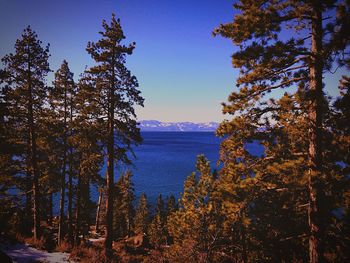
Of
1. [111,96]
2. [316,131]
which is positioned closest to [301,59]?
[316,131]

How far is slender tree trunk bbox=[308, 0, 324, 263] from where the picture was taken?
7.04 meters

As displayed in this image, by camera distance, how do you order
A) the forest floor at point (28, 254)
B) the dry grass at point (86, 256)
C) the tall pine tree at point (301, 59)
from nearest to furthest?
the tall pine tree at point (301, 59) → the forest floor at point (28, 254) → the dry grass at point (86, 256)

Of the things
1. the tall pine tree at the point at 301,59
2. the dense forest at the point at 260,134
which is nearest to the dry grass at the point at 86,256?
the dense forest at the point at 260,134

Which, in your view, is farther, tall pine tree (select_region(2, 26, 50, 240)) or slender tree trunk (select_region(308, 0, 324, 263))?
tall pine tree (select_region(2, 26, 50, 240))

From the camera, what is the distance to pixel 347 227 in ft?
29.3

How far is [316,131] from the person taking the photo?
7207mm

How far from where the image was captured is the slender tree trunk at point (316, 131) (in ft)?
23.1

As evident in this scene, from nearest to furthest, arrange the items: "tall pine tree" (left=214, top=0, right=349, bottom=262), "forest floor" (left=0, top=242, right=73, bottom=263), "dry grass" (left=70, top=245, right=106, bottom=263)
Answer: "tall pine tree" (left=214, top=0, right=349, bottom=262), "forest floor" (left=0, top=242, right=73, bottom=263), "dry grass" (left=70, top=245, right=106, bottom=263)

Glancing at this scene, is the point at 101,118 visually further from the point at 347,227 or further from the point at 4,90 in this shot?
the point at 347,227

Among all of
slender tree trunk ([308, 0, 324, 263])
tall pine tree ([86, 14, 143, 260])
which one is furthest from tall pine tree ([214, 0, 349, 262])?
tall pine tree ([86, 14, 143, 260])

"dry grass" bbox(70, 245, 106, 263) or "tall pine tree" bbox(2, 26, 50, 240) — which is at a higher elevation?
"tall pine tree" bbox(2, 26, 50, 240)

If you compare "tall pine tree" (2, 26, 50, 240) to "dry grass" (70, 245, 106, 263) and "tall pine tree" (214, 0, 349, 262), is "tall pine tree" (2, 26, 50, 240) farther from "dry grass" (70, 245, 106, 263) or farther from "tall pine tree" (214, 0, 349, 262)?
"tall pine tree" (214, 0, 349, 262)

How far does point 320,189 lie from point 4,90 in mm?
17154

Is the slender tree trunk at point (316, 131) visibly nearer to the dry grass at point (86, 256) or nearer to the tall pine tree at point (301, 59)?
the tall pine tree at point (301, 59)
